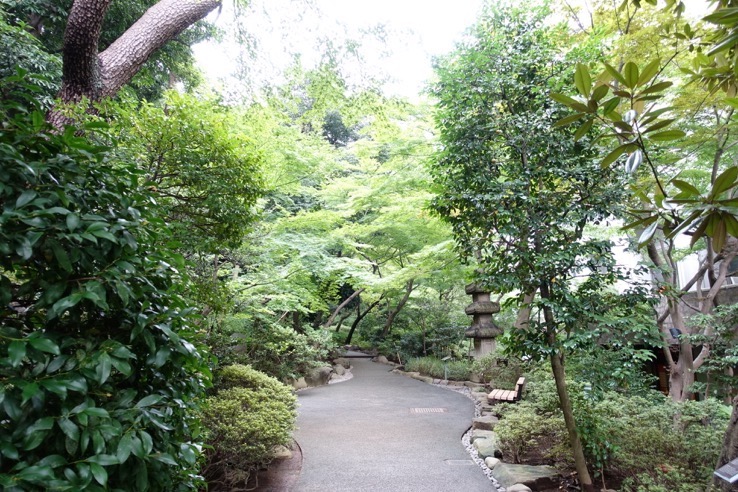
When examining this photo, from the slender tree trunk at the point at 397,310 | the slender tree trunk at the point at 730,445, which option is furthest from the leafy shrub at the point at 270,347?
the slender tree trunk at the point at 730,445

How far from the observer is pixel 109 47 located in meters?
4.58

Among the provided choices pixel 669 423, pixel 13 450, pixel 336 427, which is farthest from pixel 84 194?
pixel 336 427

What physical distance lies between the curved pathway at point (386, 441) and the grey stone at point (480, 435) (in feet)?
0.70

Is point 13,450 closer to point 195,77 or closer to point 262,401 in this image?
point 262,401

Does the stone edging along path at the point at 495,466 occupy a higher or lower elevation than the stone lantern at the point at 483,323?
lower

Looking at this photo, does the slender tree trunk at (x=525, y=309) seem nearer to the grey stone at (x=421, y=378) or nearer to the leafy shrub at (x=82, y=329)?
the leafy shrub at (x=82, y=329)

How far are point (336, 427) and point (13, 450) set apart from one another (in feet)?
20.2

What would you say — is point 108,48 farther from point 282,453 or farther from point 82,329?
point 282,453

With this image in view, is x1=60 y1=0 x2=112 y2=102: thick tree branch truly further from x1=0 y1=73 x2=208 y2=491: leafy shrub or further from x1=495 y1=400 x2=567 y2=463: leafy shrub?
x1=495 y1=400 x2=567 y2=463: leafy shrub

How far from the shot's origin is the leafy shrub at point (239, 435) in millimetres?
4016

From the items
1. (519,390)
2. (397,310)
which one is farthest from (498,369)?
(397,310)

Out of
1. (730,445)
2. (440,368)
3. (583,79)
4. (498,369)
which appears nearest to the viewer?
(583,79)

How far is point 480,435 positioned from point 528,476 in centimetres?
181

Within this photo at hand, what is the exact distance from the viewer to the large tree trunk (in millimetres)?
3934
